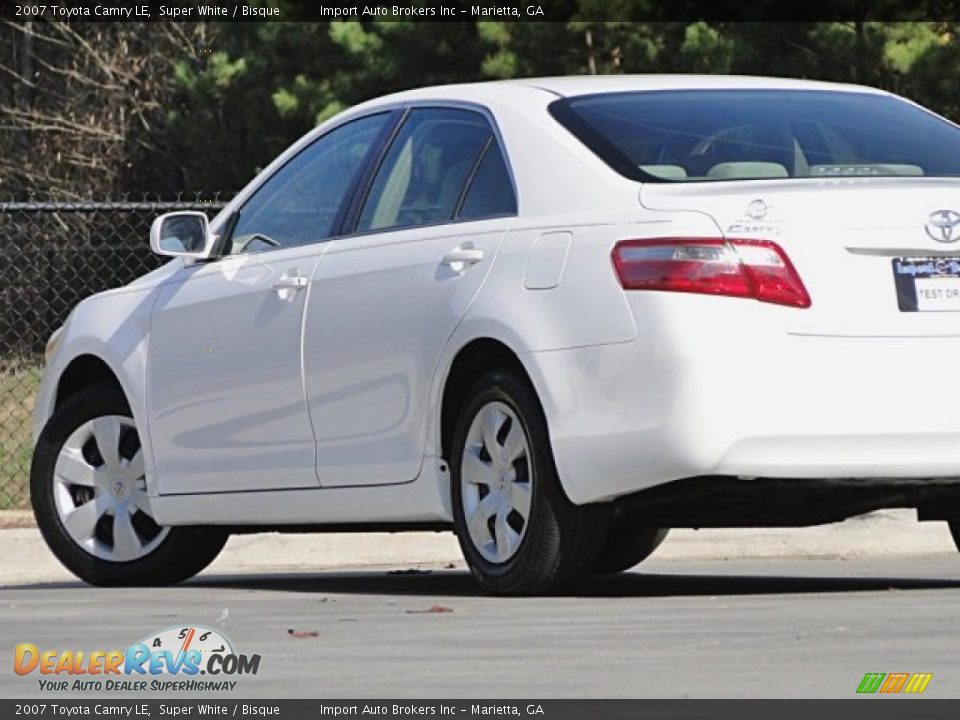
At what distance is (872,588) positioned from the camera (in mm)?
8242

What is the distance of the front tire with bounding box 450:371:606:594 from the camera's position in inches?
289

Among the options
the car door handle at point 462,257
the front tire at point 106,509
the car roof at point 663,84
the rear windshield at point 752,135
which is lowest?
the front tire at point 106,509

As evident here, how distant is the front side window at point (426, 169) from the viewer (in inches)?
319

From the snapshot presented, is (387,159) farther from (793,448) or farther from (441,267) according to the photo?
(793,448)

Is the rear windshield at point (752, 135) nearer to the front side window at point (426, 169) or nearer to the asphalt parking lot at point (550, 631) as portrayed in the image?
the front side window at point (426, 169)

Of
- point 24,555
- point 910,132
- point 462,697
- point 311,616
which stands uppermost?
point 910,132

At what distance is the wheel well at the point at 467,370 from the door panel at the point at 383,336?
64 millimetres

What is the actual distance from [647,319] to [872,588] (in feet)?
5.49

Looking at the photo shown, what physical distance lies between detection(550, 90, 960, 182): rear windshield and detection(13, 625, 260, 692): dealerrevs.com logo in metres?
2.09

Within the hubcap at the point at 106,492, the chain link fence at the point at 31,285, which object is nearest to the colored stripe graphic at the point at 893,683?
the hubcap at the point at 106,492

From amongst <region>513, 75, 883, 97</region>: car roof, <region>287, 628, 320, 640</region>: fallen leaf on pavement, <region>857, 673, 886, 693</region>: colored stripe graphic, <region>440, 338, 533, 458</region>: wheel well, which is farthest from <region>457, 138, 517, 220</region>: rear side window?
<region>857, 673, 886, 693</region>: colored stripe graphic

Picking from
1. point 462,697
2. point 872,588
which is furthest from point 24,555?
point 462,697

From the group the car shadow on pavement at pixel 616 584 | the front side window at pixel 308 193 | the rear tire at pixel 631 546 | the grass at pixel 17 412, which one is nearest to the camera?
the car shadow on pavement at pixel 616 584

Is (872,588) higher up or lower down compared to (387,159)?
lower down
